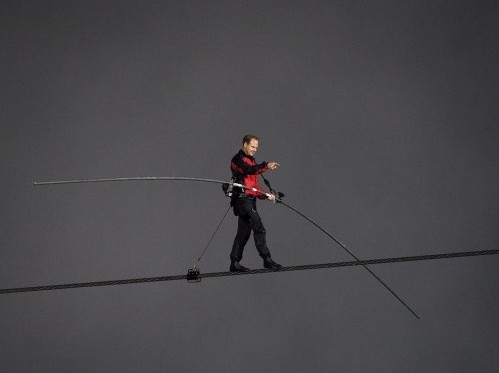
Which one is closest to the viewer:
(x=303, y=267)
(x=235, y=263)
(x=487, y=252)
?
(x=303, y=267)

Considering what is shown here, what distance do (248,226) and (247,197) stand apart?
453 millimetres

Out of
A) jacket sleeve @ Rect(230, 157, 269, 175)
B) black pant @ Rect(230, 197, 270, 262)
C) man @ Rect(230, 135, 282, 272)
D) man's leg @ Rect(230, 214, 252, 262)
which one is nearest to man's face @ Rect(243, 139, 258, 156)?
man @ Rect(230, 135, 282, 272)

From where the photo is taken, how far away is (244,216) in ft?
26.3

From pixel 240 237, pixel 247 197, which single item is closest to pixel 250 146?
pixel 247 197

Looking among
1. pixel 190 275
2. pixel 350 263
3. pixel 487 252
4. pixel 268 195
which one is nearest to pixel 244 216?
pixel 268 195

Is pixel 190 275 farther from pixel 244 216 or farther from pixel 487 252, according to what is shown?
pixel 487 252

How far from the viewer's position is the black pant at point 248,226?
26.1ft

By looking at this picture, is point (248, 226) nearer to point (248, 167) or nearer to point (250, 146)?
point (248, 167)

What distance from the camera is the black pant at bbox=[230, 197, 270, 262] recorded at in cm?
794

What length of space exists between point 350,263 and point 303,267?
0.56 metres

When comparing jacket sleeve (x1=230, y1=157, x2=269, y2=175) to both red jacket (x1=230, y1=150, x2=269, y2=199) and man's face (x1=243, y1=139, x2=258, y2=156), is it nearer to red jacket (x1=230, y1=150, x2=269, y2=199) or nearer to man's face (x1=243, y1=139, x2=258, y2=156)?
red jacket (x1=230, y1=150, x2=269, y2=199)

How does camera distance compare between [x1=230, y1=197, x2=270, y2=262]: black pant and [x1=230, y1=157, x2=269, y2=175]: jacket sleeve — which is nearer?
[x1=230, y1=157, x2=269, y2=175]: jacket sleeve

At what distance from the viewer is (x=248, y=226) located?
817 cm

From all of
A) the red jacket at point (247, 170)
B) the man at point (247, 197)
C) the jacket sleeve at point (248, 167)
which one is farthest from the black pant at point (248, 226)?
the jacket sleeve at point (248, 167)
